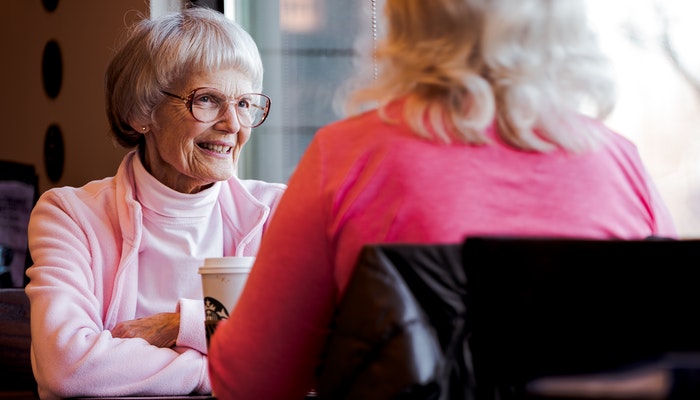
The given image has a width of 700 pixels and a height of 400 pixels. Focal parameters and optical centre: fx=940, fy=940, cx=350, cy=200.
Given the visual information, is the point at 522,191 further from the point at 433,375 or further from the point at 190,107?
the point at 190,107

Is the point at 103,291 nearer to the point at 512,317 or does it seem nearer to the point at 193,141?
the point at 193,141

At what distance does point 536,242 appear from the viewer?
2.56ft

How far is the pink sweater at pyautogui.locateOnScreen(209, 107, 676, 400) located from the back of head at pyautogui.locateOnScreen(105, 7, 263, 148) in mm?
1181

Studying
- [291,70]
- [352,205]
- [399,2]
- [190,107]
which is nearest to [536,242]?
[352,205]

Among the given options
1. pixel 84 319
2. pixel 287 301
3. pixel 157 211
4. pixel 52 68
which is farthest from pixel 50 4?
pixel 287 301

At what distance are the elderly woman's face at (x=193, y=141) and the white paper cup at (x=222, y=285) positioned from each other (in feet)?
2.98

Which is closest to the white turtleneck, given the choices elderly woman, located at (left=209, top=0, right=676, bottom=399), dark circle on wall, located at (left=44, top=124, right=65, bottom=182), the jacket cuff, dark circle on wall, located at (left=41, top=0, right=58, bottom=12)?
the jacket cuff

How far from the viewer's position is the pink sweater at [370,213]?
979 millimetres

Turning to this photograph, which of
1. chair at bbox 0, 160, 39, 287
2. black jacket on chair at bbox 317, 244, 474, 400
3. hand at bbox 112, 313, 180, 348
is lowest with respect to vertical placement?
chair at bbox 0, 160, 39, 287

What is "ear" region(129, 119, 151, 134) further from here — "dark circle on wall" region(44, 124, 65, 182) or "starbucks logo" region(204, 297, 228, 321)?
"dark circle on wall" region(44, 124, 65, 182)

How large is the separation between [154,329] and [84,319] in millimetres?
132

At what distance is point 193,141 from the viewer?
2199 mm

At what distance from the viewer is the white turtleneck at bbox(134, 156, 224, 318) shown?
2.04m

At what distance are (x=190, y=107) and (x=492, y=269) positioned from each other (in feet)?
4.93
